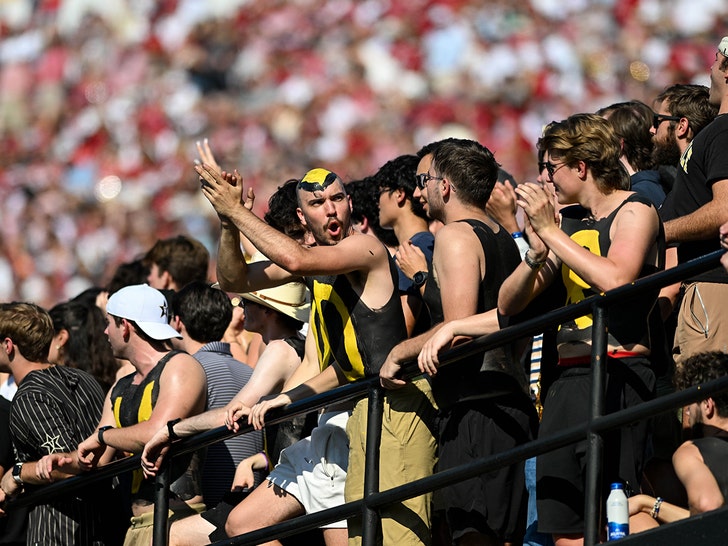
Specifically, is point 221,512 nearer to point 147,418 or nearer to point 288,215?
point 147,418

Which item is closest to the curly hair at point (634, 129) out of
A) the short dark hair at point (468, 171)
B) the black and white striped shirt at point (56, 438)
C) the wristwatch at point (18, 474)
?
the short dark hair at point (468, 171)

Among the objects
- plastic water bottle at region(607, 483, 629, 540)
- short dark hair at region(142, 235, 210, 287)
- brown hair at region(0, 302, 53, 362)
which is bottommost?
plastic water bottle at region(607, 483, 629, 540)

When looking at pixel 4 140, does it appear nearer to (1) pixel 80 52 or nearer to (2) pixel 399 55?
(1) pixel 80 52

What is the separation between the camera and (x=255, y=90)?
477 inches

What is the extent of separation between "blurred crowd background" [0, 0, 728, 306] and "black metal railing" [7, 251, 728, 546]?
5958 millimetres

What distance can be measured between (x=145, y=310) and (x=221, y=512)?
3.10 feet

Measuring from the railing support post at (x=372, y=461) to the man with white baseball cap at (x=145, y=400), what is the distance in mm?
1031

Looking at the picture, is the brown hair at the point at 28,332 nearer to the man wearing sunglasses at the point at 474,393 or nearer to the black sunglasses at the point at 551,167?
the man wearing sunglasses at the point at 474,393

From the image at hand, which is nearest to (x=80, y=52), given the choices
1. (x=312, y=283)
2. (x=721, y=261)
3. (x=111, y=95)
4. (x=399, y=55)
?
(x=111, y=95)

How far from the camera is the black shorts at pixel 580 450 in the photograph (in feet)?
13.9

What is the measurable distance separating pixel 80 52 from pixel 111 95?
0.68 m

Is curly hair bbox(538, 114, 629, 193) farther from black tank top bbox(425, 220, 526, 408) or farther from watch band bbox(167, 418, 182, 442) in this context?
watch band bbox(167, 418, 182, 442)

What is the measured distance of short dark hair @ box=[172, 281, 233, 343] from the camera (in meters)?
6.29

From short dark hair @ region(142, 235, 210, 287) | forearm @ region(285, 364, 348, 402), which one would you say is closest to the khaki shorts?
forearm @ region(285, 364, 348, 402)
